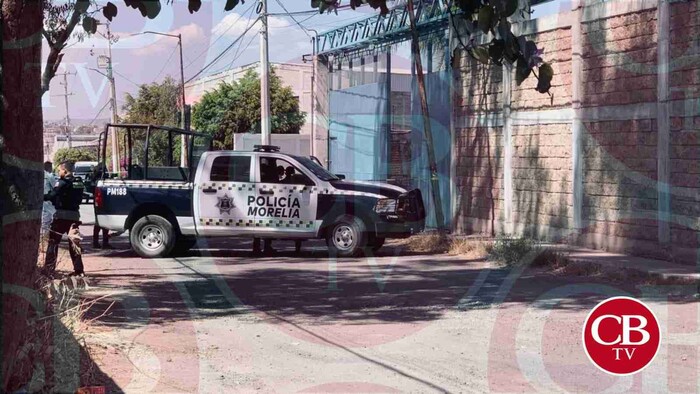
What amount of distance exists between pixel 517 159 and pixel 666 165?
4.69 m

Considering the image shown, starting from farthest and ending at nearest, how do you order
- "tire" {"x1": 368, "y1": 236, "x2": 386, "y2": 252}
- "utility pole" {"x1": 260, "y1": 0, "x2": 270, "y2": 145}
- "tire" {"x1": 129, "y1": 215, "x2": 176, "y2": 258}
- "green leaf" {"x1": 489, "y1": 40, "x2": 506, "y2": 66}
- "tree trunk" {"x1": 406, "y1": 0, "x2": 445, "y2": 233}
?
"utility pole" {"x1": 260, "y1": 0, "x2": 270, "y2": 145}, "tree trunk" {"x1": 406, "y1": 0, "x2": 445, "y2": 233}, "tire" {"x1": 368, "y1": 236, "x2": 386, "y2": 252}, "tire" {"x1": 129, "y1": 215, "x2": 176, "y2": 258}, "green leaf" {"x1": 489, "y1": 40, "x2": 506, "y2": 66}

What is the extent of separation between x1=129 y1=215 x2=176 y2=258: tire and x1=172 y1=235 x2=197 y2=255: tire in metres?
0.37

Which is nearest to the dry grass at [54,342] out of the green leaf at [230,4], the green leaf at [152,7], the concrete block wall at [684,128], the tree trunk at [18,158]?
the tree trunk at [18,158]

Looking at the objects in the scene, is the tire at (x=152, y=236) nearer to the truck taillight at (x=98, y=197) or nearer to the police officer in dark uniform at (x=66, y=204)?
the truck taillight at (x=98, y=197)

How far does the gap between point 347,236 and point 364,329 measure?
6544mm

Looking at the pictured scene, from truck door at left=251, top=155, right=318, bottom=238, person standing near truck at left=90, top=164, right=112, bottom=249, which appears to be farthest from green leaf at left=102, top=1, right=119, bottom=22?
person standing near truck at left=90, top=164, right=112, bottom=249

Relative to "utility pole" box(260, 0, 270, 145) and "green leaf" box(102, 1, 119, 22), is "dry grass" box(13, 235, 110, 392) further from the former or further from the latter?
"utility pole" box(260, 0, 270, 145)

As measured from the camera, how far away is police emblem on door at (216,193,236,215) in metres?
15.7

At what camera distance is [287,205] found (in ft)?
51.4

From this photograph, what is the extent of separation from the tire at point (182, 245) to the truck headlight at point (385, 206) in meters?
3.80

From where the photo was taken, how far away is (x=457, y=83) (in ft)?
67.5

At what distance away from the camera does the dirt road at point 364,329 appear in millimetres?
7125

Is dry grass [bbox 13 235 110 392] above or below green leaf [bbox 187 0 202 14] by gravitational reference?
below

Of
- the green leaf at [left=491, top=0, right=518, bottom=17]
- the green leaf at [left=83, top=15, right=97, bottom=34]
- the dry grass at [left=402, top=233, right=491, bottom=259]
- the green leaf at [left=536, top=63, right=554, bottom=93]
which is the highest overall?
the green leaf at [left=83, top=15, right=97, bottom=34]
